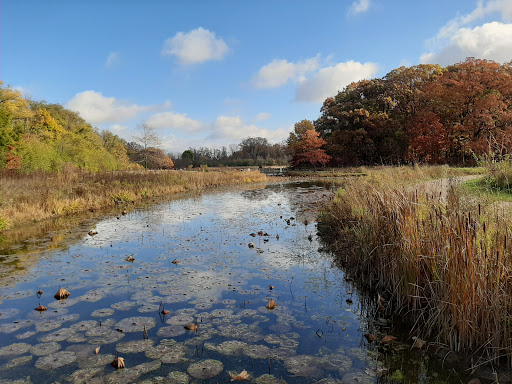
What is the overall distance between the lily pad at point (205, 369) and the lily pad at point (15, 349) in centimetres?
185

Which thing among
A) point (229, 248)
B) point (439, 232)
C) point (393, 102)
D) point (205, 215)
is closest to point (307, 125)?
point (393, 102)

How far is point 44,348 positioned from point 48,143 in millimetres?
28117


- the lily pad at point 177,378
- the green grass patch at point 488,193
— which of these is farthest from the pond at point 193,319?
the green grass patch at point 488,193

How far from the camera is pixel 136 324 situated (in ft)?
12.7

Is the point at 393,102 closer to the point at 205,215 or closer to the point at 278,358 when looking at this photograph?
the point at 205,215

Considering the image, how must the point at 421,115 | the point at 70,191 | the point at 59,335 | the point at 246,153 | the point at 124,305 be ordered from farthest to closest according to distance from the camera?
1. the point at 246,153
2. the point at 421,115
3. the point at 70,191
4. the point at 124,305
5. the point at 59,335

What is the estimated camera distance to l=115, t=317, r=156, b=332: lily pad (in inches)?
149

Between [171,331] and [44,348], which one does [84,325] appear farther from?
[171,331]

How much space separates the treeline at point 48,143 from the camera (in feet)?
60.1

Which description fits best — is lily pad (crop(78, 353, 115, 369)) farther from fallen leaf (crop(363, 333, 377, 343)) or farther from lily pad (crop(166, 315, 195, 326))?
fallen leaf (crop(363, 333, 377, 343))

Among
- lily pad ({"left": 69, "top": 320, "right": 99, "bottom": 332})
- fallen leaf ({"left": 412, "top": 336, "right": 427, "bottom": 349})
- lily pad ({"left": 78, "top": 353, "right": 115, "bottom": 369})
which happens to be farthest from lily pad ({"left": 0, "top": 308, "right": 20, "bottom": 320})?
fallen leaf ({"left": 412, "top": 336, "right": 427, "bottom": 349})

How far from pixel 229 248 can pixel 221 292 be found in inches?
100

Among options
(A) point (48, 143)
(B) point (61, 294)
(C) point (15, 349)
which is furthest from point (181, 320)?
(A) point (48, 143)

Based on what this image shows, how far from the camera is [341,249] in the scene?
6.77 metres
